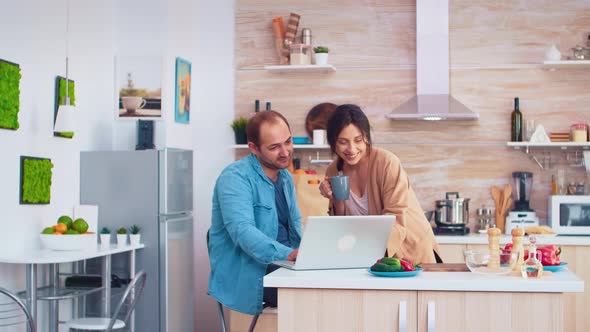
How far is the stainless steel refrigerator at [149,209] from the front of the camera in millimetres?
5629

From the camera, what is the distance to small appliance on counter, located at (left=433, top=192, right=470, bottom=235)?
19.9 ft

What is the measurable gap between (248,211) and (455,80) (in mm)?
3546

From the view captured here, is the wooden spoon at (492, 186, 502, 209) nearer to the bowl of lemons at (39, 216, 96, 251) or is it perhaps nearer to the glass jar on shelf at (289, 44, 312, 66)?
the glass jar on shelf at (289, 44, 312, 66)

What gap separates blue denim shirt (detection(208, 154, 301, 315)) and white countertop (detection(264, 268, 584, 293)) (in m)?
0.37

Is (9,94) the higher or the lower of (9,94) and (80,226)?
the higher

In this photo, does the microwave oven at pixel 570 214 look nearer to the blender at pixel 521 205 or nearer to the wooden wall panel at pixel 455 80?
the blender at pixel 521 205

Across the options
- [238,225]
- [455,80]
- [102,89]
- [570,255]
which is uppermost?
[455,80]

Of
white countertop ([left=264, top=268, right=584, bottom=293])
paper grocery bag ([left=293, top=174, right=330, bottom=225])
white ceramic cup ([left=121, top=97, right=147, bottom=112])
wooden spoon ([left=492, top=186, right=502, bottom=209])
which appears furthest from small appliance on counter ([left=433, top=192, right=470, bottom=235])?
white countertop ([left=264, top=268, right=584, bottom=293])

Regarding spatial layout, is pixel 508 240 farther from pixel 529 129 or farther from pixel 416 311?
pixel 416 311

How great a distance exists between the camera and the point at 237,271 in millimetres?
3346

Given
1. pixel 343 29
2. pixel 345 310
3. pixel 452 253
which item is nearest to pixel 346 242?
pixel 345 310

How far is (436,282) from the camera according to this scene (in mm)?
2740

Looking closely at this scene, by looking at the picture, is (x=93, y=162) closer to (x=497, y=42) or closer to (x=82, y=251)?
(x=82, y=251)

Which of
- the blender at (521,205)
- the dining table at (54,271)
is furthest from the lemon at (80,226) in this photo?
the blender at (521,205)
